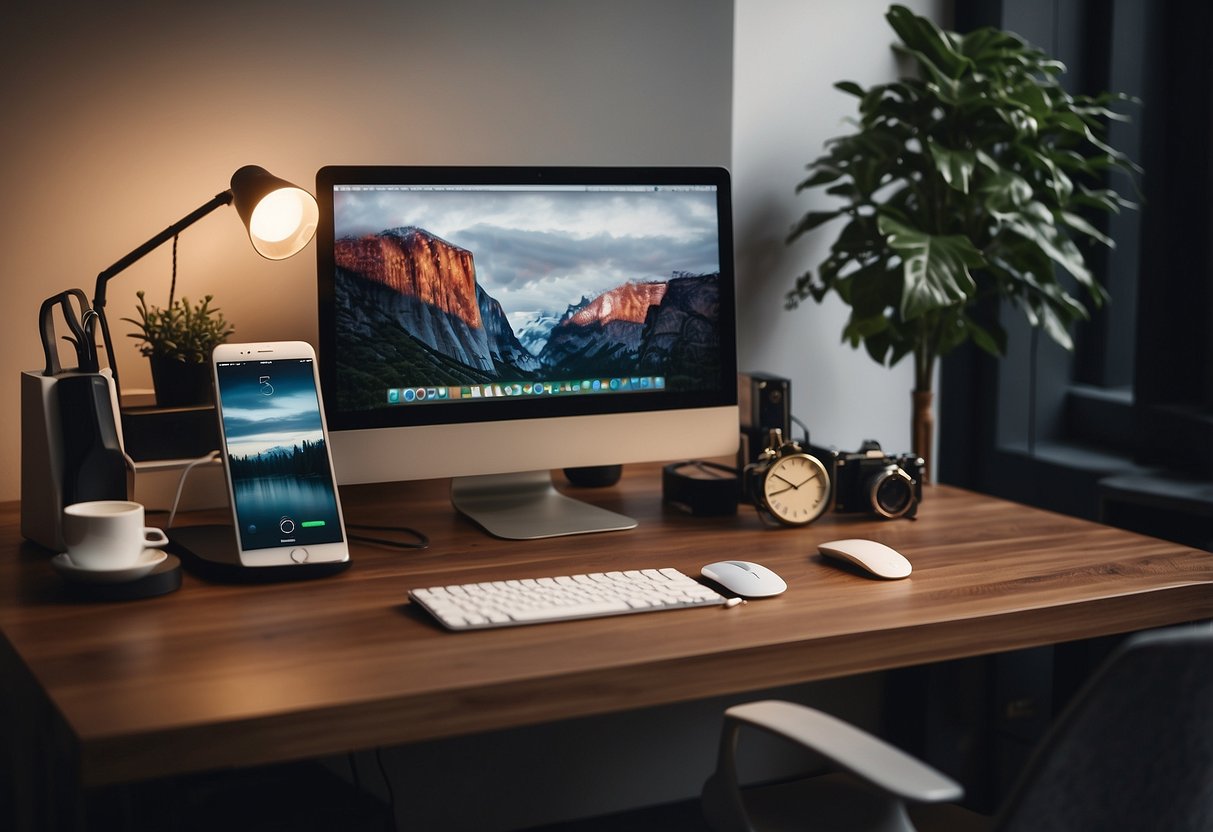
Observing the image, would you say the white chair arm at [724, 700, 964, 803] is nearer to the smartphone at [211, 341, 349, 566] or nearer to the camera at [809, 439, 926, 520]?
the smartphone at [211, 341, 349, 566]

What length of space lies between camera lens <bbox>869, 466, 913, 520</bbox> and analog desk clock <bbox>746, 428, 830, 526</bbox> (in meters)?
0.08

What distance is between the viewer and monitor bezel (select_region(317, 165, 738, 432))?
1662mm

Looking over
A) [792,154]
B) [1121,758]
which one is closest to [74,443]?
[1121,758]

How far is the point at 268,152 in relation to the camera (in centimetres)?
198

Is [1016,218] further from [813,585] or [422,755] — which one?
[422,755]

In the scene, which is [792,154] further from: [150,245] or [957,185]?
[150,245]

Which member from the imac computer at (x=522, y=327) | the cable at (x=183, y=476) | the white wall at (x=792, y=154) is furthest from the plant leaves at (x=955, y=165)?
the cable at (x=183, y=476)

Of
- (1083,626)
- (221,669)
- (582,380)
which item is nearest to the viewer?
(221,669)

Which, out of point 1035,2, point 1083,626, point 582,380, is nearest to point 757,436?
point 582,380

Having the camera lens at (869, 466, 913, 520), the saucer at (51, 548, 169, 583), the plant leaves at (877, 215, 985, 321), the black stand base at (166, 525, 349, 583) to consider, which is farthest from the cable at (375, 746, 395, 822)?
the plant leaves at (877, 215, 985, 321)

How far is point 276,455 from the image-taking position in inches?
60.8

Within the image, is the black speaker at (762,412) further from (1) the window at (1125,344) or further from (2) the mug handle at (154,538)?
(2) the mug handle at (154,538)

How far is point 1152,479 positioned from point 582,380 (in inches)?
52.3

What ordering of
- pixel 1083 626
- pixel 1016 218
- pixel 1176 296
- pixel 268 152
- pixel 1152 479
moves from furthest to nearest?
pixel 1176 296 → pixel 1152 479 → pixel 1016 218 → pixel 268 152 → pixel 1083 626
